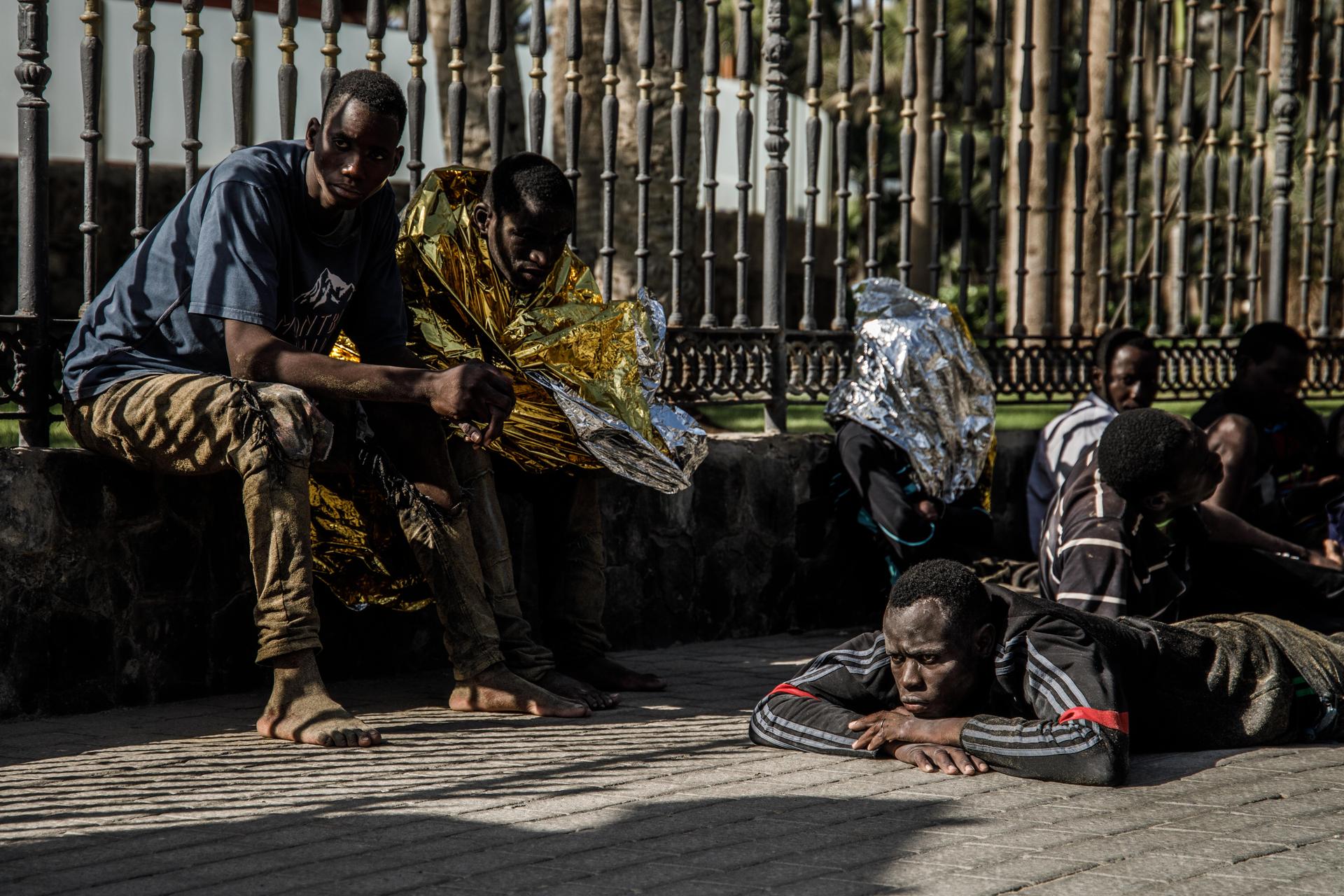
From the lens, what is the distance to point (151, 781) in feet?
12.0

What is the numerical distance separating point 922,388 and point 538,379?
2.10m

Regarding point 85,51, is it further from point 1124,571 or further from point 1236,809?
point 1236,809

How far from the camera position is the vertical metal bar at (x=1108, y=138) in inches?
305

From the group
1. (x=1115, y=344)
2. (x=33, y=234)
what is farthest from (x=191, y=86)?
(x=1115, y=344)

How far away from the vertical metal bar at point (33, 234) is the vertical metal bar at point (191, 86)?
46 cm

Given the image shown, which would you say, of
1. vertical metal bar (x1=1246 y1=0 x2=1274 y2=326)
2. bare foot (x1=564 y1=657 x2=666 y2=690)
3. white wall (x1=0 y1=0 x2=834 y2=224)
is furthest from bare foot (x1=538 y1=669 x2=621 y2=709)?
white wall (x1=0 y1=0 x2=834 y2=224)

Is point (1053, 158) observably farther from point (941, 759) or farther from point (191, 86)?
point (941, 759)

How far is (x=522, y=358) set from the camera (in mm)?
5031

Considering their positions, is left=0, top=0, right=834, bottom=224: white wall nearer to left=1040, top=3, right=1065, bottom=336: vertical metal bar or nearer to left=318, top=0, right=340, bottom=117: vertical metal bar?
left=1040, top=3, right=1065, bottom=336: vertical metal bar

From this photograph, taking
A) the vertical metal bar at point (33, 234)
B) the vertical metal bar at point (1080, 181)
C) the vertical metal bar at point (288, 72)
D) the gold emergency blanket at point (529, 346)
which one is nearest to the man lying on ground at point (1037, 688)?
the gold emergency blanket at point (529, 346)

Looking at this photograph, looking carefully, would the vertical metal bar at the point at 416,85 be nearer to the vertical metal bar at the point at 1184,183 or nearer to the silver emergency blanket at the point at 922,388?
the silver emergency blanket at the point at 922,388

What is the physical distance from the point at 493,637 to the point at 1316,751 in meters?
2.36

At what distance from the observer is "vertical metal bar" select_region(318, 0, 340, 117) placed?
543cm

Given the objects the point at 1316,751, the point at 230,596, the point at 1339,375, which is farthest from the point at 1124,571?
the point at 1339,375
